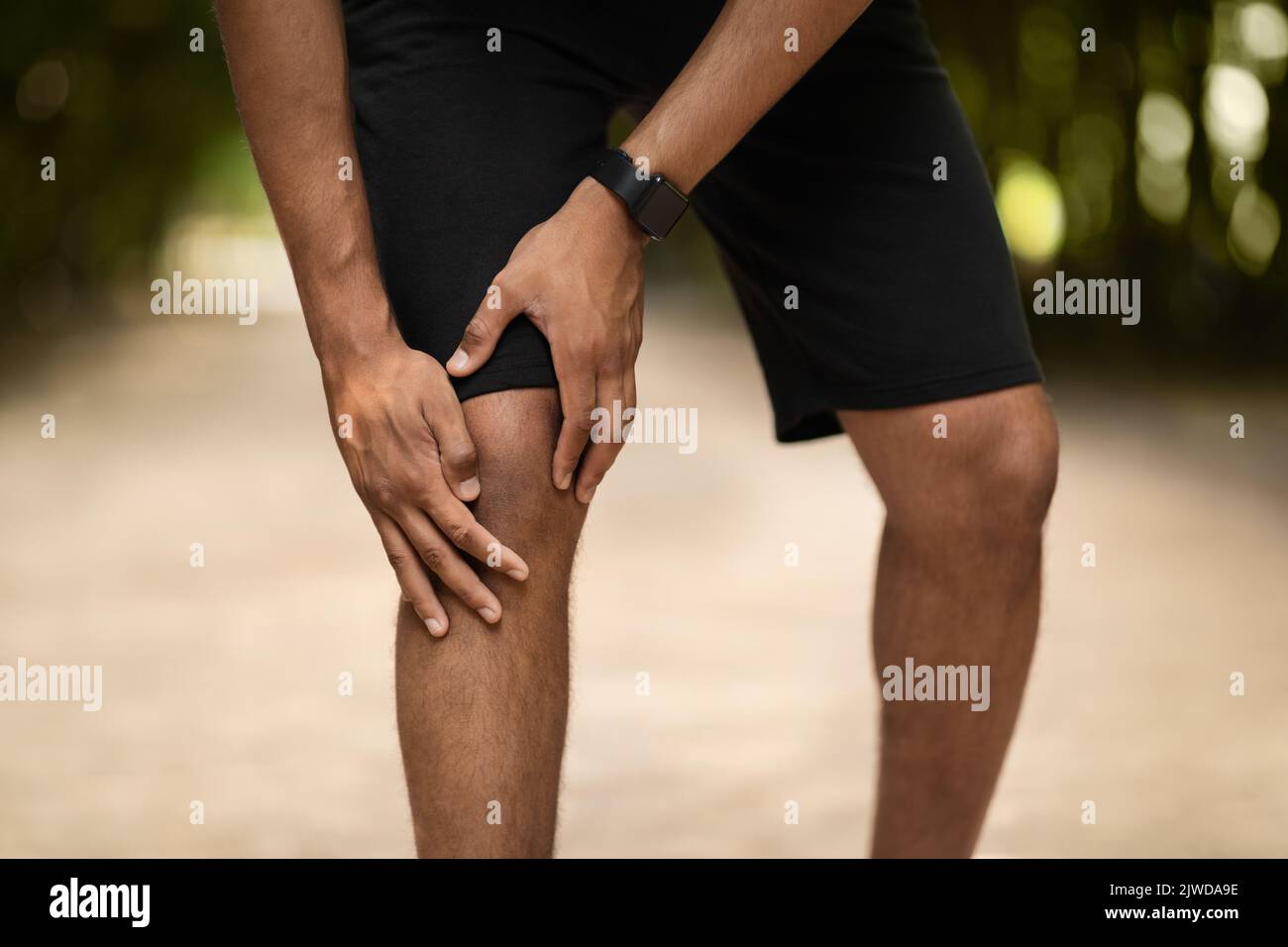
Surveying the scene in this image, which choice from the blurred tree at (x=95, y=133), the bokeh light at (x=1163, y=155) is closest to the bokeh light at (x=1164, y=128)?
the bokeh light at (x=1163, y=155)

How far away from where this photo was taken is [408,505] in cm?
81

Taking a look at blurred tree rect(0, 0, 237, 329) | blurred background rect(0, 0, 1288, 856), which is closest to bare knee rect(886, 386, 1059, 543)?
blurred background rect(0, 0, 1288, 856)

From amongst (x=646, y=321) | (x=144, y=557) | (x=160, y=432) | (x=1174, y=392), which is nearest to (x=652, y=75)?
(x=144, y=557)

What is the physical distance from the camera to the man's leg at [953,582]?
1073 millimetres

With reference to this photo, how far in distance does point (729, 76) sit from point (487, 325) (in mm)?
217

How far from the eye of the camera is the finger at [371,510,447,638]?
2.60 ft

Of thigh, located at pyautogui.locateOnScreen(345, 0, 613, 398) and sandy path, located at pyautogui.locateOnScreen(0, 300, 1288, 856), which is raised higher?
thigh, located at pyautogui.locateOnScreen(345, 0, 613, 398)

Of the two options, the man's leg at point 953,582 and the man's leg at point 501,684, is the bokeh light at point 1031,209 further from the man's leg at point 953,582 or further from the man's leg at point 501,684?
the man's leg at point 501,684

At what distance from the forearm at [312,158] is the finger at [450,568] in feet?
0.37

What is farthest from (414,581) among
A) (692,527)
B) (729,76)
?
(692,527)

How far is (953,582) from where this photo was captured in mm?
1121

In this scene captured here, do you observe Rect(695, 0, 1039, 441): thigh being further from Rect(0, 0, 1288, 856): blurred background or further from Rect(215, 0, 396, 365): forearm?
Rect(0, 0, 1288, 856): blurred background

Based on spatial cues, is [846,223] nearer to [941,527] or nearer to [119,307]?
[941,527]

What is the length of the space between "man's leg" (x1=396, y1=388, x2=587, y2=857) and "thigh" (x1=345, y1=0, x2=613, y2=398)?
35 mm
